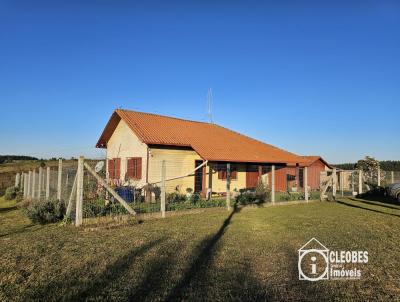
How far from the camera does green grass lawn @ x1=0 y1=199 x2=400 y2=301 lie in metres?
4.62

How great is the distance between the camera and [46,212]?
34.3 ft

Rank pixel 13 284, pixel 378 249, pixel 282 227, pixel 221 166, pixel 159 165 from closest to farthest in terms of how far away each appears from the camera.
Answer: pixel 13 284 → pixel 378 249 → pixel 282 227 → pixel 159 165 → pixel 221 166

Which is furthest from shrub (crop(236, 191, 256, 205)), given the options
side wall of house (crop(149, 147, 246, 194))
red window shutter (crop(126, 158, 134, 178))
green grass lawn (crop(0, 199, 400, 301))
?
red window shutter (crop(126, 158, 134, 178))

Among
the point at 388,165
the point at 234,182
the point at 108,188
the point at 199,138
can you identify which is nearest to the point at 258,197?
the point at 234,182

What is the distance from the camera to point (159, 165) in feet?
62.3

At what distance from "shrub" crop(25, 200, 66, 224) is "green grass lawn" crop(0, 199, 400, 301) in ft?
1.49

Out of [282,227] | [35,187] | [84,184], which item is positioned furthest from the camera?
[35,187]

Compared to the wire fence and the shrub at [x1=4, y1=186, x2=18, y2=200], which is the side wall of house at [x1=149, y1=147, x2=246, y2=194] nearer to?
the wire fence

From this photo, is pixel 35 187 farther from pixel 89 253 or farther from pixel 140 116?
pixel 89 253

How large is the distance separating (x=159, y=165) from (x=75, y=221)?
9406mm

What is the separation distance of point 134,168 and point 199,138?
447 cm

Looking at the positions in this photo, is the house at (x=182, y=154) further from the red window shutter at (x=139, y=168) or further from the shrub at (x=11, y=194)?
the shrub at (x=11, y=194)

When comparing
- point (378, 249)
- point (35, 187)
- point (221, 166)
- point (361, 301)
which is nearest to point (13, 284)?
point (361, 301)

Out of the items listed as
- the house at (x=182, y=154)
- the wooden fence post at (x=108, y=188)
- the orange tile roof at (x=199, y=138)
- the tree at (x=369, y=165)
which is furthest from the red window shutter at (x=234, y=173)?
the tree at (x=369, y=165)
